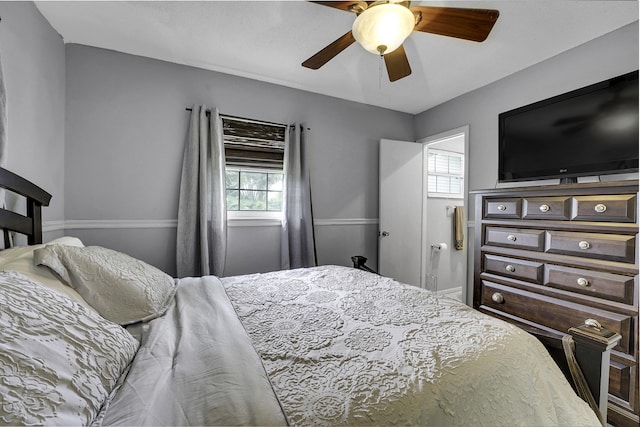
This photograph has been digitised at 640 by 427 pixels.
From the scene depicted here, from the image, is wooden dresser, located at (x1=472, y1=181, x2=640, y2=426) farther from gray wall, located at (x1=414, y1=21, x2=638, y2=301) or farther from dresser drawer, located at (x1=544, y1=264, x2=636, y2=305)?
gray wall, located at (x1=414, y1=21, x2=638, y2=301)

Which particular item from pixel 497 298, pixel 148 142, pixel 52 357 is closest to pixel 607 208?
pixel 497 298

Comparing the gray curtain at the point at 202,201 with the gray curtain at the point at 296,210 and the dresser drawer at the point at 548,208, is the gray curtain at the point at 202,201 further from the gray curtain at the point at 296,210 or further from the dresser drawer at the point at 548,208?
the dresser drawer at the point at 548,208

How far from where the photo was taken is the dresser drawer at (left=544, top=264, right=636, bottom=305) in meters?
1.46

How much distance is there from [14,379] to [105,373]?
20cm

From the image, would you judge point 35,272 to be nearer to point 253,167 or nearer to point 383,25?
point 383,25

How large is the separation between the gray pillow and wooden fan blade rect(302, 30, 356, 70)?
156 centimetres

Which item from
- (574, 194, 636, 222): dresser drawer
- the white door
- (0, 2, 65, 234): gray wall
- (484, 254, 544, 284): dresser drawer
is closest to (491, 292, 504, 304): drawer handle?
(484, 254, 544, 284): dresser drawer

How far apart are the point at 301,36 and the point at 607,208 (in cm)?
225

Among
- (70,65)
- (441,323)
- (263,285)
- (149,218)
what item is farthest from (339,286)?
(70,65)

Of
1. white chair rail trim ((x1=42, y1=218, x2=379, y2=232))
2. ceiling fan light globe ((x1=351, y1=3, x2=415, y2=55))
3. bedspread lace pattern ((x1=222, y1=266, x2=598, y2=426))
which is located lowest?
bedspread lace pattern ((x1=222, y1=266, x2=598, y2=426))

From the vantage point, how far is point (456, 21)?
4.60 feet

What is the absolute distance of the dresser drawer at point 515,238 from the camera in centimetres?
184

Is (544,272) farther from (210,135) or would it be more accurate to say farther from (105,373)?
(210,135)

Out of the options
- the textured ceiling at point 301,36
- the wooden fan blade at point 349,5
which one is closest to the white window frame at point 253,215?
the textured ceiling at point 301,36
